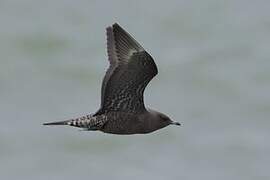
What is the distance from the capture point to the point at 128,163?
17953 mm

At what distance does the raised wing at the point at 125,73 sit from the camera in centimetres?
1031

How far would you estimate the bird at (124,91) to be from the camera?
→ 10.3 meters

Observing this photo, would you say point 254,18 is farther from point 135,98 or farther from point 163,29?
point 135,98

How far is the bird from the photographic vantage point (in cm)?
1032

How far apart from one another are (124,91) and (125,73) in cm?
21

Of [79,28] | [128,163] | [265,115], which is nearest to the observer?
[128,163]

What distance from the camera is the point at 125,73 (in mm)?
10453

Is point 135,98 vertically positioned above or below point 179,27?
below

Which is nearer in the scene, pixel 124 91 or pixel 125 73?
pixel 125 73

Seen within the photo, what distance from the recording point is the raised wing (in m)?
10.3

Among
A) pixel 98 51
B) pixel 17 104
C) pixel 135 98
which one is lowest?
pixel 135 98

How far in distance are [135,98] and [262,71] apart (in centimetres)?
1051

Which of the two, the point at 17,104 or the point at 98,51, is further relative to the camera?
the point at 98,51

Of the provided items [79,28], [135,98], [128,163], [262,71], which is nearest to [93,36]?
[79,28]
